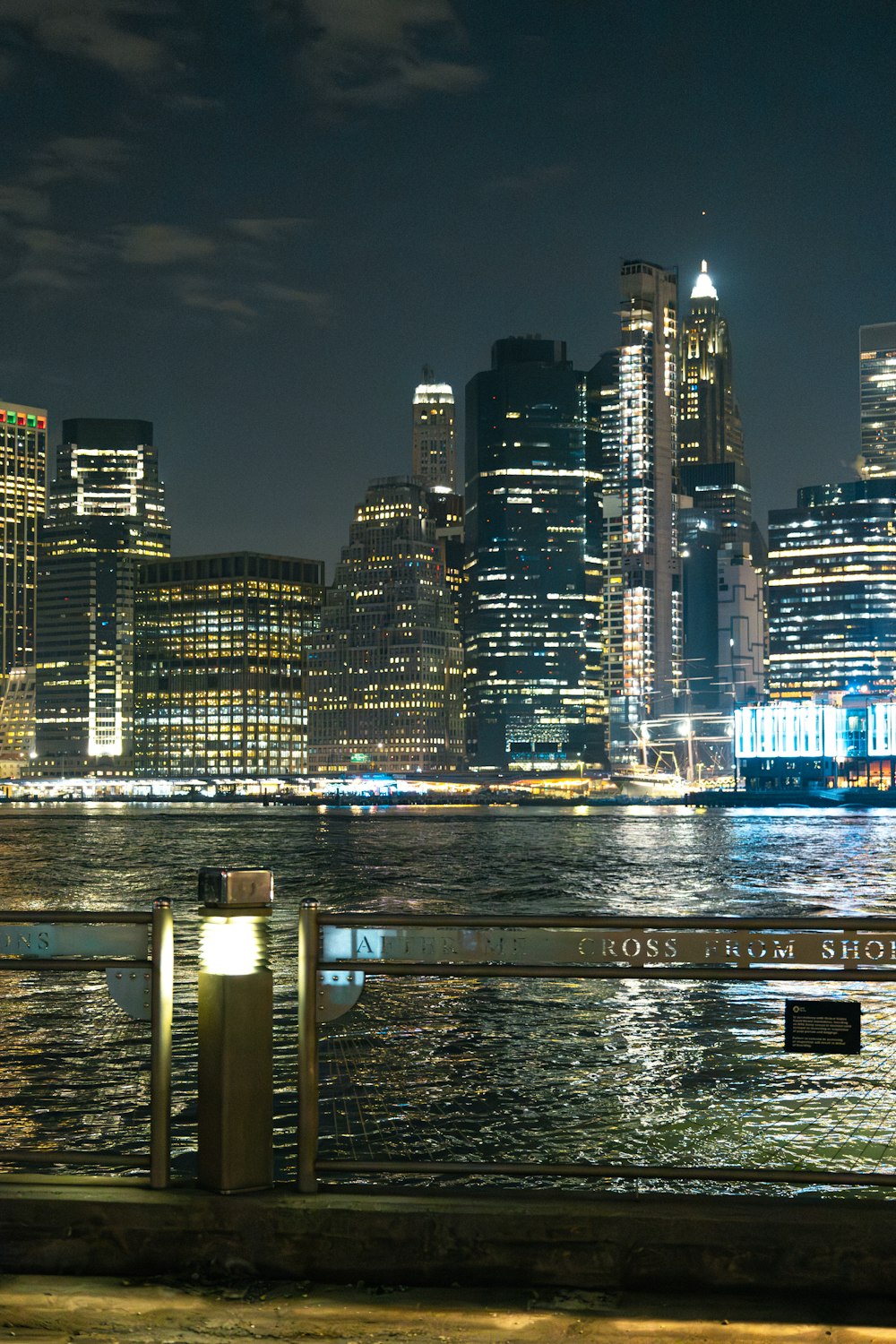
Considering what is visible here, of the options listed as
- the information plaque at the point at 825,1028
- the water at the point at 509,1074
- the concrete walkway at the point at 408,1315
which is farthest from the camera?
the water at the point at 509,1074

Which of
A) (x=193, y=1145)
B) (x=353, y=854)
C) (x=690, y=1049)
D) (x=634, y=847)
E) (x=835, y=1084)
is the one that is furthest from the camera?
(x=634, y=847)

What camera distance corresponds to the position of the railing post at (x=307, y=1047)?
715 cm

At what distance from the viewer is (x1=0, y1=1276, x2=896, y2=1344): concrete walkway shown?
6.33 m

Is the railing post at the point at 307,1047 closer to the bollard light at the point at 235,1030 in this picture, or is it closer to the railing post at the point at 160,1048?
the bollard light at the point at 235,1030

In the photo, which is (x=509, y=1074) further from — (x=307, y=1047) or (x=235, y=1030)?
(x=235, y=1030)

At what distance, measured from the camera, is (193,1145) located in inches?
490

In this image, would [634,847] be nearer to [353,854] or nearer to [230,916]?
[353,854]

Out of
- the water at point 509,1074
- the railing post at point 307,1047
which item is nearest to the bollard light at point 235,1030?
the railing post at point 307,1047

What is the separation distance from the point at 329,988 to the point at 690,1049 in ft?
34.0

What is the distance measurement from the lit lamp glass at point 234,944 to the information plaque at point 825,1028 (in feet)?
7.54

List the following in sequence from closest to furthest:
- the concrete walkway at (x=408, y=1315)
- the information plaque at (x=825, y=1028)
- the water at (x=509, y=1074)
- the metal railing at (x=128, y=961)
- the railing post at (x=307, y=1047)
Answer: the concrete walkway at (x=408, y=1315) < the information plaque at (x=825, y=1028) < the railing post at (x=307, y=1047) < the metal railing at (x=128, y=961) < the water at (x=509, y=1074)

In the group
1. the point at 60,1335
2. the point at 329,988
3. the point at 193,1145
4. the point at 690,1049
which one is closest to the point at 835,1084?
the point at 690,1049

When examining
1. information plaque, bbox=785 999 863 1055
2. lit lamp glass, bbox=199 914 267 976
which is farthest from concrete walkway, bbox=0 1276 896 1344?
lit lamp glass, bbox=199 914 267 976

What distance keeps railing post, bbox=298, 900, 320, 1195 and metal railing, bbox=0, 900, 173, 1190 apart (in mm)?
580
